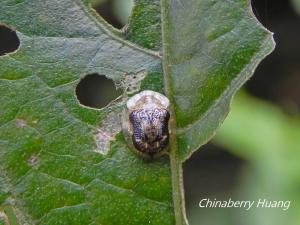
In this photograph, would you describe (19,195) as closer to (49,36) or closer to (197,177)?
(49,36)

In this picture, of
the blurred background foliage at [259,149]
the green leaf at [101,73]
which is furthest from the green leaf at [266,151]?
the green leaf at [101,73]

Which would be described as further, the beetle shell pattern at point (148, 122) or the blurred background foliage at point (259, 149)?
the blurred background foliage at point (259, 149)

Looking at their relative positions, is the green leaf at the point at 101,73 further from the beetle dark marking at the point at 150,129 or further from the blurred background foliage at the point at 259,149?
the blurred background foliage at the point at 259,149

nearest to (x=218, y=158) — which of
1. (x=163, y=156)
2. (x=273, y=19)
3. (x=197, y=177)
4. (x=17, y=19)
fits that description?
(x=197, y=177)

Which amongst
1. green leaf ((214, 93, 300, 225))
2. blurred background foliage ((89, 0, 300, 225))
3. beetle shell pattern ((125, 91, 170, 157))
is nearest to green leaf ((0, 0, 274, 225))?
beetle shell pattern ((125, 91, 170, 157))

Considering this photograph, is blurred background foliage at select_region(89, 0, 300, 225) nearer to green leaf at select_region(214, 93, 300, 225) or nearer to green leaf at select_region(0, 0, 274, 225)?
green leaf at select_region(214, 93, 300, 225)

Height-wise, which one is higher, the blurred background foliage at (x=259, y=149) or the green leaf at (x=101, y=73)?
the green leaf at (x=101, y=73)
